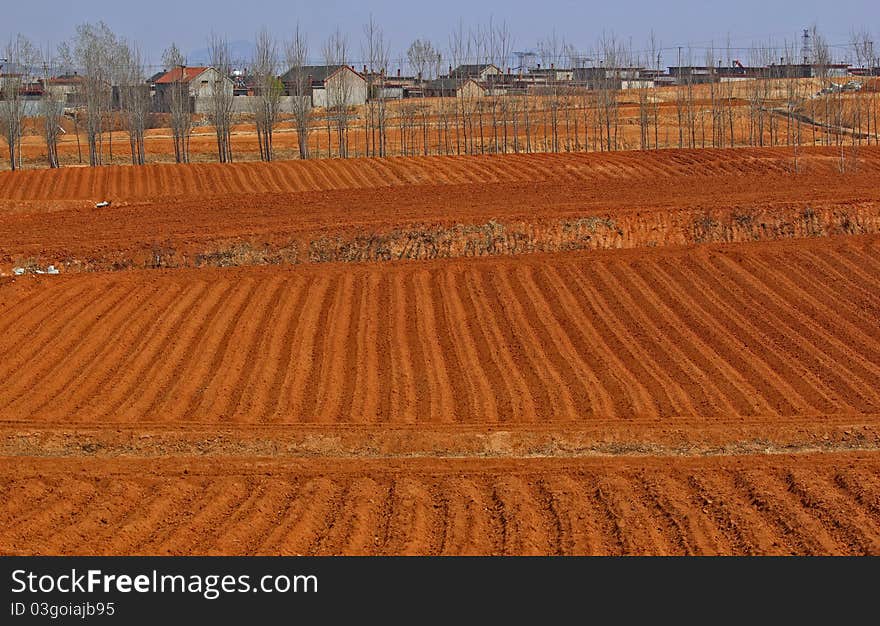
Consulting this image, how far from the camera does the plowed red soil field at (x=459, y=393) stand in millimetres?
10672

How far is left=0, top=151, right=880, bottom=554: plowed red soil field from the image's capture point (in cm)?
1067

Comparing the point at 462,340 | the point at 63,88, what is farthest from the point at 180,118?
the point at 462,340

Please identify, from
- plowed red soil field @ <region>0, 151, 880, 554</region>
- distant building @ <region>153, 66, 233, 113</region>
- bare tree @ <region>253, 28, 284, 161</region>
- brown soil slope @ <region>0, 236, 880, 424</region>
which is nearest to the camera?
plowed red soil field @ <region>0, 151, 880, 554</region>

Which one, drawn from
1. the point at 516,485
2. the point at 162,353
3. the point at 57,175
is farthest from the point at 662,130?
the point at 516,485

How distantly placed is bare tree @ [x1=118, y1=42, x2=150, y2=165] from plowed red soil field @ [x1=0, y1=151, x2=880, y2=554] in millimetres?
27286

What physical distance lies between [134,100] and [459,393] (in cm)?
4199

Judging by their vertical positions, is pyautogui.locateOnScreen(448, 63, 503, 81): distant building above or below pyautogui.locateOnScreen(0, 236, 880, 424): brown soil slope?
above

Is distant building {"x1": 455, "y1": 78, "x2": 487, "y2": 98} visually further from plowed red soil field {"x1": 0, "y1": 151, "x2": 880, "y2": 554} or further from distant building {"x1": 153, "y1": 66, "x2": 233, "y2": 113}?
plowed red soil field {"x1": 0, "y1": 151, "x2": 880, "y2": 554}

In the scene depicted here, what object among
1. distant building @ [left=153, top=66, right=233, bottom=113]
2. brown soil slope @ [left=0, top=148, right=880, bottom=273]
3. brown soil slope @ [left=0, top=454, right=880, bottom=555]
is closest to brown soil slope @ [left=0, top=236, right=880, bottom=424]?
brown soil slope @ [left=0, top=148, right=880, bottom=273]

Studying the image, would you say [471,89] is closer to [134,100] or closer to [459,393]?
[134,100]

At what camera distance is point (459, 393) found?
50.6ft

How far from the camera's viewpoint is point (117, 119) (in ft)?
253

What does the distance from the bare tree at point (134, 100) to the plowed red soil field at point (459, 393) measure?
27286 mm

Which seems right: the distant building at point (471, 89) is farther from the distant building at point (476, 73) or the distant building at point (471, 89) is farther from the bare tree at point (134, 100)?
the bare tree at point (134, 100)
